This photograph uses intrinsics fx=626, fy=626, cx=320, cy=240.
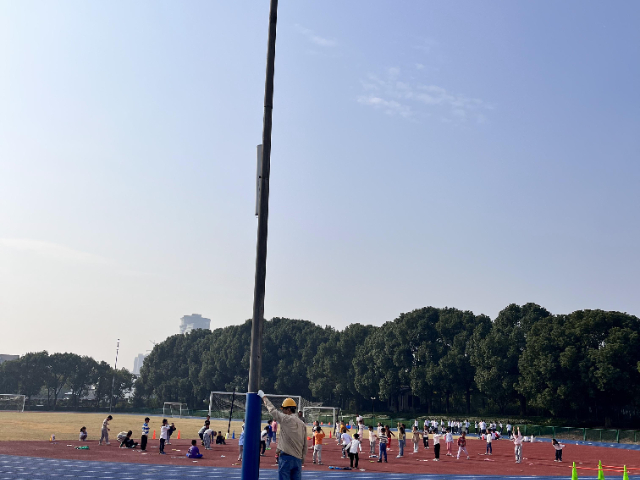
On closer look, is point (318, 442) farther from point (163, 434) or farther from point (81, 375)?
point (81, 375)

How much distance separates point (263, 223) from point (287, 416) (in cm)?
322

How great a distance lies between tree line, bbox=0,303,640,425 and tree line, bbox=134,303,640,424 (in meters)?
0.17

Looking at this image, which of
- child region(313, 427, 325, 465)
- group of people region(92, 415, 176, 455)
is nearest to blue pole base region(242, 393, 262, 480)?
child region(313, 427, 325, 465)

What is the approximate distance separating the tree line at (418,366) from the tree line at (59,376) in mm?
214

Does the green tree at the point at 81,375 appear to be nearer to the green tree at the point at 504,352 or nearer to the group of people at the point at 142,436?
the green tree at the point at 504,352

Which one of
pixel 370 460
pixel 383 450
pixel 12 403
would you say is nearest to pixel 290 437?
pixel 383 450

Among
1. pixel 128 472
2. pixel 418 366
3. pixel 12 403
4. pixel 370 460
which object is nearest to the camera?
pixel 128 472

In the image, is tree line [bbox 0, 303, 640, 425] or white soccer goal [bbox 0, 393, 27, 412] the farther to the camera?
white soccer goal [bbox 0, 393, 27, 412]

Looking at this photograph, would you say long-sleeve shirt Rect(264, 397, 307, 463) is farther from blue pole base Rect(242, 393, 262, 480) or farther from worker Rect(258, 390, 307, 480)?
blue pole base Rect(242, 393, 262, 480)

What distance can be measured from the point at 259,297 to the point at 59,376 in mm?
137328

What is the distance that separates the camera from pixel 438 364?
93438 mm

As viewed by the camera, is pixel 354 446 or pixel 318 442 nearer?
pixel 354 446

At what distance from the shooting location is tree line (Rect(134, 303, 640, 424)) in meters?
69.9

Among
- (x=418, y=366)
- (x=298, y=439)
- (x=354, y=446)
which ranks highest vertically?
(x=418, y=366)
